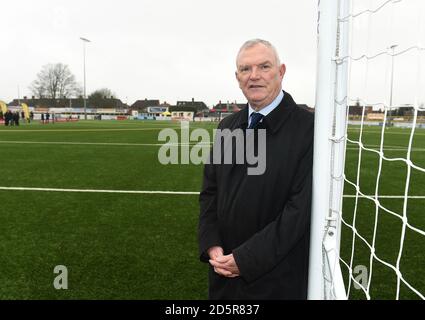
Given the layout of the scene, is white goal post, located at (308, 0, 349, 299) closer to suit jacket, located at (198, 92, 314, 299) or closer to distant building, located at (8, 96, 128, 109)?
suit jacket, located at (198, 92, 314, 299)

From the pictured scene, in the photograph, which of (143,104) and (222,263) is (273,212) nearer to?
(222,263)

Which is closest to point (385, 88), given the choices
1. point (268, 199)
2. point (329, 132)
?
point (329, 132)

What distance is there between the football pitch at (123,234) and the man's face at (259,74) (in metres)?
1.86

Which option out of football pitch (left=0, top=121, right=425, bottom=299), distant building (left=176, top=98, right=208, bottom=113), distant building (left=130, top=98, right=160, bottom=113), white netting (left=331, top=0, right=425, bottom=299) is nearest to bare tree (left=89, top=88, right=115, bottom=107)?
distant building (left=130, top=98, right=160, bottom=113)

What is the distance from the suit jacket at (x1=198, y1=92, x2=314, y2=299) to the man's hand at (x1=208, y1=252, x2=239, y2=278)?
0.05m

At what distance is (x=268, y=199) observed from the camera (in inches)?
73.7

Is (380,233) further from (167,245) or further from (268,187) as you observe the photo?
(268,187)

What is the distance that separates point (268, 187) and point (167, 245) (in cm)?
255

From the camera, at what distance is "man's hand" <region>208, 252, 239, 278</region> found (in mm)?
1912

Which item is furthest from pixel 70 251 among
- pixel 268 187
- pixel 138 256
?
pixel 268 187

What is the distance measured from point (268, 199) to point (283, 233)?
0.19 meters

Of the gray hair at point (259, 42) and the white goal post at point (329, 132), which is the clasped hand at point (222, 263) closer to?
the white goal post at point (329, 132)

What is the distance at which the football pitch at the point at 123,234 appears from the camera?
10.6 feet

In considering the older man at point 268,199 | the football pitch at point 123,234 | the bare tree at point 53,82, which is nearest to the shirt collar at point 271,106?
the older man at point 268,199
